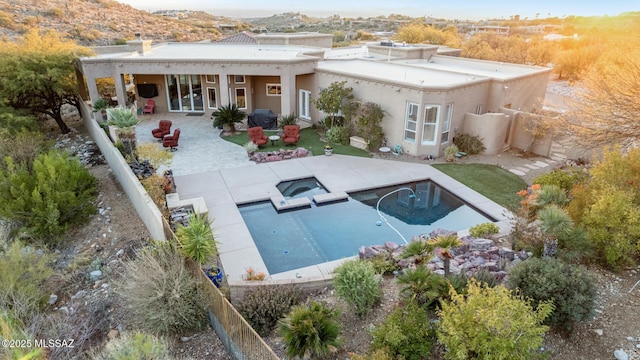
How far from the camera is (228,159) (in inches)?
712

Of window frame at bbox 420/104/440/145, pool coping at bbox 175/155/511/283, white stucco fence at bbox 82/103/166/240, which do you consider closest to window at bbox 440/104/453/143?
window frame at bbox 420/104/440/145

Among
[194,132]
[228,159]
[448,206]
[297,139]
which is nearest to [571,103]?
[448,206]

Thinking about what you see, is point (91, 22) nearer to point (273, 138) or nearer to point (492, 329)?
point (273, 138)

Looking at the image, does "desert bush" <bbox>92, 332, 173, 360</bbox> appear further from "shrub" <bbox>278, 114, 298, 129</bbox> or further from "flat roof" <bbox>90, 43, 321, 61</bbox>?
"flat roof" <bbox>90, 43, 321, 61</bbox>

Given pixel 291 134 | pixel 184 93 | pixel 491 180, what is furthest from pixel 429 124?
pixel 184 93

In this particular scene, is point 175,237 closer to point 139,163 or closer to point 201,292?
point 201,292

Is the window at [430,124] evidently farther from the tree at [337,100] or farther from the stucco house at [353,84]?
the tree at [337,100]

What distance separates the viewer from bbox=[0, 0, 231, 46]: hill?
47969 millimetres

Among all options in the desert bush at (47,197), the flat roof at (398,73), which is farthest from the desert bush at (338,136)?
the desert bush at (47,197)

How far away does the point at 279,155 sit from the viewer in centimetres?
1834

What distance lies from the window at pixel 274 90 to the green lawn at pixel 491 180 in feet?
38.1

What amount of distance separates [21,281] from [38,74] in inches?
573

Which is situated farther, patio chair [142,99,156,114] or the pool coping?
patio chair [142,99,156,114]

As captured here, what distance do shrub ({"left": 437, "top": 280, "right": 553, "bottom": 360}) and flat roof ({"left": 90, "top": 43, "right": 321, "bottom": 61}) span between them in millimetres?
19454
